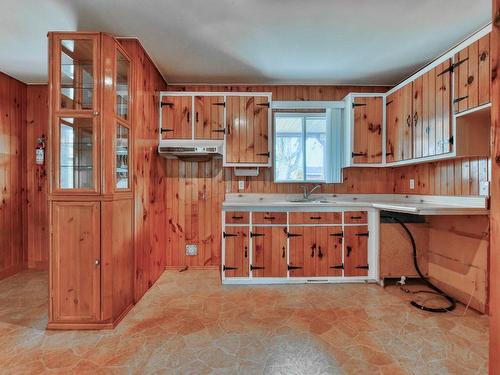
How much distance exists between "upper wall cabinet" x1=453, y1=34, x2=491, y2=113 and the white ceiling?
1.00 ft

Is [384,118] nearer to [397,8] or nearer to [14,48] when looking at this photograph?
[397,8]

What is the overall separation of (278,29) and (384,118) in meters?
1.72

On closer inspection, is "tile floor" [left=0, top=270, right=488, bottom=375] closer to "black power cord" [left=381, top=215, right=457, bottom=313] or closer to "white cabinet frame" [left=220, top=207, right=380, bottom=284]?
"black power cord" [left=381, top=215, right=457, bottom=313]

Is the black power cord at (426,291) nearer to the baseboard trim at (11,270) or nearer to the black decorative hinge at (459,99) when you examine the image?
the black decorative hinge at (459,99)

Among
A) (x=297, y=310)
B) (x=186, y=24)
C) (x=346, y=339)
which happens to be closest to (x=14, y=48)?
(x=186, y=24)

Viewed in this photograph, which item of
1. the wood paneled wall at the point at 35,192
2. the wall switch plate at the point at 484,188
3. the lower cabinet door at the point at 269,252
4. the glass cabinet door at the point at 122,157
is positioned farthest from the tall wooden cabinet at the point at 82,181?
the wall switch plate at the point at 484,188

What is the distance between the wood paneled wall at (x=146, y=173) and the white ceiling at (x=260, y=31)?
0.19m

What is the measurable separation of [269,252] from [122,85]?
7.15 feet

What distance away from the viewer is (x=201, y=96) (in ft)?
9.89

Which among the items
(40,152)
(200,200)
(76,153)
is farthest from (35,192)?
(200,200)

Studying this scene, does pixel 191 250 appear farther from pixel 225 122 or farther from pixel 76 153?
pixel 76 153

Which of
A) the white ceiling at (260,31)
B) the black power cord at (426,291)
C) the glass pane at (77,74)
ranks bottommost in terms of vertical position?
the black power cord at (426,291)

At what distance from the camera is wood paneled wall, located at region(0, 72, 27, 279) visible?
9.86 feet

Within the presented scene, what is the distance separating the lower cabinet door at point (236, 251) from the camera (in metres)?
2.77
